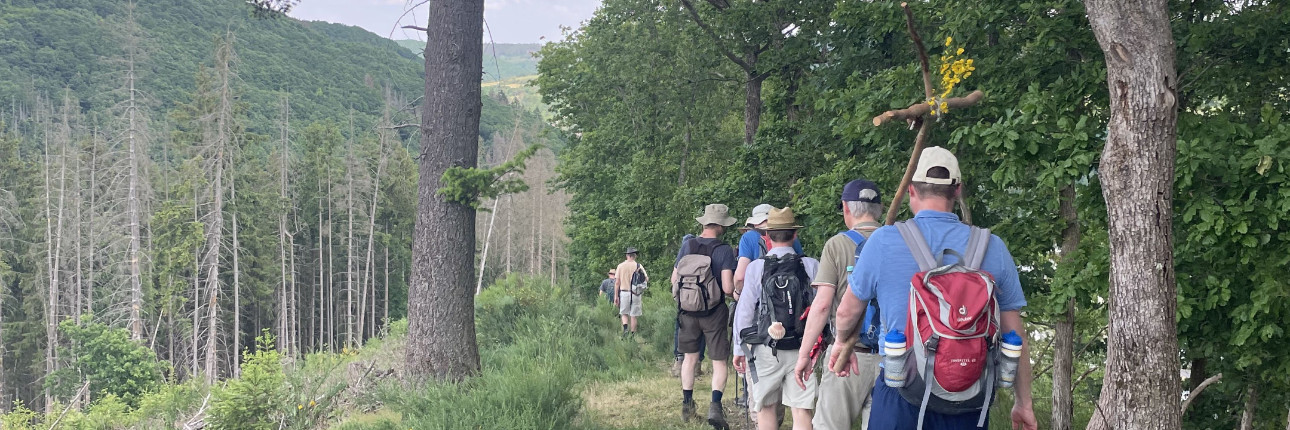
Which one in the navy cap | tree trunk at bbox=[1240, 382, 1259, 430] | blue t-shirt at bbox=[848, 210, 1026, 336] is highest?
the navy cap

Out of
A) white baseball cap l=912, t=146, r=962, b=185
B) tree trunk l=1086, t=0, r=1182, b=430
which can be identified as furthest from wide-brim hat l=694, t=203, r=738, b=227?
white baseball cap l=912, t=146, r=962, b=185

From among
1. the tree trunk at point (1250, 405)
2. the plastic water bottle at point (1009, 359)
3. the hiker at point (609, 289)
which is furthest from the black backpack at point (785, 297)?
the hiker at point (609, 289)

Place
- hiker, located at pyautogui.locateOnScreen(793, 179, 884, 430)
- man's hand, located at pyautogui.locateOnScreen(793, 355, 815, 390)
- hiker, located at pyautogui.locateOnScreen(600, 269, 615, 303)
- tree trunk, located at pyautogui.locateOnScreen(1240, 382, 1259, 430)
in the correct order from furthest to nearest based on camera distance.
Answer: hiker, located at pyautogui.locateOnScreen(600, 269, 615, 303) → tree trunk, located at pyautogui.locateOnScreen(1240, 382, 1259, 430) → hiker, located at pyautogui.locateOnScreen(793, 179, 884, 430) → man's hand, located at pyautogui.locateOnScreen(793, 355, 815, 390)

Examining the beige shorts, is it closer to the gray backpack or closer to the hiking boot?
the hiking boot

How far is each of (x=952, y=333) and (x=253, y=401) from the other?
20.1 ft

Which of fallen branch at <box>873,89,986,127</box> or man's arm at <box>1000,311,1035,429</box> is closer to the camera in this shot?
man's arm at <box>1000,311,1035,429</box>

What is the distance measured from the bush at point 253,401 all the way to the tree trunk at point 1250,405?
285 inches

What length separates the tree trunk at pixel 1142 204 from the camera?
13.2 ft

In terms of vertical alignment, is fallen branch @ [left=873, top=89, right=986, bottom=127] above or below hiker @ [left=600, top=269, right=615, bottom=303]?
above

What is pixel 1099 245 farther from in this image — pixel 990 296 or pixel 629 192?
pixel 629 192

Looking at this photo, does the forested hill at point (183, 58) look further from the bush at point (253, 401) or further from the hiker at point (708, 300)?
the hiker at point (708, 300)

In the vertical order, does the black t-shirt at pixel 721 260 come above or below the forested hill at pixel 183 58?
below

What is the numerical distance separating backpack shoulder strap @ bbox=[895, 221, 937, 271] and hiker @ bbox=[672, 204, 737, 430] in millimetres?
3809

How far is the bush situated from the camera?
703 cm
